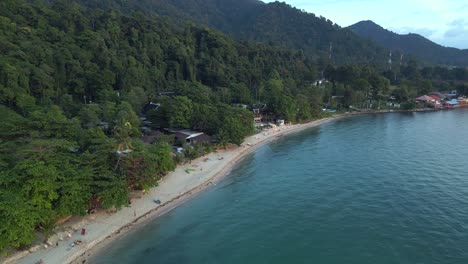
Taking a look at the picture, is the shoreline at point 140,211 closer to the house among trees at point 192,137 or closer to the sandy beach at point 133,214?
the sandy beach at point 133,214

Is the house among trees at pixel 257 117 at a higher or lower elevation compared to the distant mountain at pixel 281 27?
lower

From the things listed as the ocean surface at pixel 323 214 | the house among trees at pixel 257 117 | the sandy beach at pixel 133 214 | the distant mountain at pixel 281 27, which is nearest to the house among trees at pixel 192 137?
the sandy beach at pixel 133 214

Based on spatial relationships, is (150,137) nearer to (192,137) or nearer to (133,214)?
(192,137)

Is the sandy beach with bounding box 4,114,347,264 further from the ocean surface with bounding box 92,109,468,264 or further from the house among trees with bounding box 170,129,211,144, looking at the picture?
the house among trees with bounding box 170,129,211,144

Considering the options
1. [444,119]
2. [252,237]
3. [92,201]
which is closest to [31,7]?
[92,201]

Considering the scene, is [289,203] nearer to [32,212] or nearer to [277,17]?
[32,212]

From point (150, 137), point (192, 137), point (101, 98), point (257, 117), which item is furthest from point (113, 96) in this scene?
point (257, 117)

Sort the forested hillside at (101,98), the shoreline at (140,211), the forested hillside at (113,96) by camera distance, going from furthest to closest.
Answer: the forested hillside at (113,96)
the forested hillside at (101,98)
the shoreline at (140,211)
